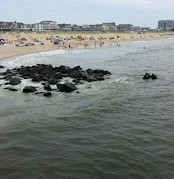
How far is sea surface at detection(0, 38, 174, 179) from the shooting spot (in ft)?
31.9

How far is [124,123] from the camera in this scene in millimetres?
14461

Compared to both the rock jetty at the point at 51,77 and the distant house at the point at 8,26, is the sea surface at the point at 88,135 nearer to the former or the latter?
the rock jetty at the point at 51,77

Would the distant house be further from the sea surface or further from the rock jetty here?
the sea surface

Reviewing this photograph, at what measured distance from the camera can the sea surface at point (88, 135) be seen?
9719mm

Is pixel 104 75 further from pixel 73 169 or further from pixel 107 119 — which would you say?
pixel 73 169

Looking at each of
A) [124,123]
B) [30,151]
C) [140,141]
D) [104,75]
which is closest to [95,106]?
[124,123]

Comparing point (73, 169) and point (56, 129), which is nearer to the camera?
point (73, 169)

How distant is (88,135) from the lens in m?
12.9

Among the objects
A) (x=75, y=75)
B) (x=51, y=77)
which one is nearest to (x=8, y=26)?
(x=51, y=77)

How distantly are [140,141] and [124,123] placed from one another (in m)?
2.49

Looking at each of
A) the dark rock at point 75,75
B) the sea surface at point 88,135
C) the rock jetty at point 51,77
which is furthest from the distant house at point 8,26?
the sea surface at point 88,135

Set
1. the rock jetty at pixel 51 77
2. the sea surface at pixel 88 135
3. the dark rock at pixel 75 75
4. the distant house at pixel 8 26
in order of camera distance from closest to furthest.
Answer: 1. the sea surface at pixel 88 135
2. the rock jetty at pixel 51 77
3. the dark rock at pixel 75 75
4. the distant house at pixel 8 26

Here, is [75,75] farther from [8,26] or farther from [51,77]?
[8,26]

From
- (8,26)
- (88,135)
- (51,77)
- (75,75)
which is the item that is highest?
(8,26)
